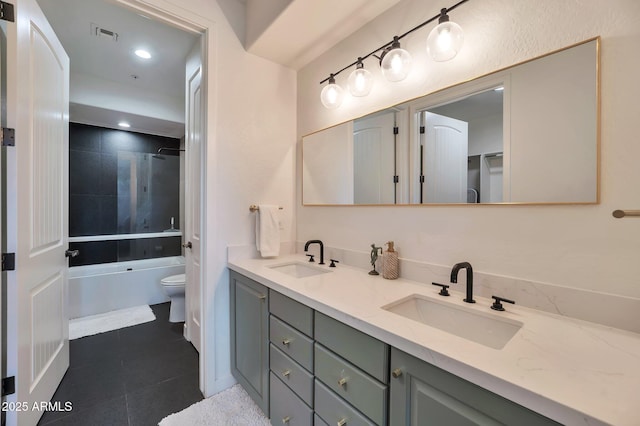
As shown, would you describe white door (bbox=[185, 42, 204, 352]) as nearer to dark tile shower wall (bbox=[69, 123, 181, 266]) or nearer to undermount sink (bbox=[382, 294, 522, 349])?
undermount sink (bbox=[382, 294, 522, 349])

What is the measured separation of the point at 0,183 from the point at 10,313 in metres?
0.60

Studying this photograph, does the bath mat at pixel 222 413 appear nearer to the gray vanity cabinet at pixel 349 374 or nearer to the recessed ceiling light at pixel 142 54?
the gray vanity cabinet at pixel 349 374

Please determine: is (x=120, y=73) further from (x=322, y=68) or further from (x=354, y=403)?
(x=354, y=403)

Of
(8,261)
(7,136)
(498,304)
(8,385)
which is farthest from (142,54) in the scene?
(498,304)

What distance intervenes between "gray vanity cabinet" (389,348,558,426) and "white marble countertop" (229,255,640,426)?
31 mm

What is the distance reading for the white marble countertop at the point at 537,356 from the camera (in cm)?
52

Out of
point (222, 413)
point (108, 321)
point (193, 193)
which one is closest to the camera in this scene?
point (222, 413)

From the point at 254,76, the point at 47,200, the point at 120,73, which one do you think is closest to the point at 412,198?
the point at 254,76

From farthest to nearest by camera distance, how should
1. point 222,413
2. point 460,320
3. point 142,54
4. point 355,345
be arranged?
point 142,54 → point 222,413 → point 460,320 → point 355,345

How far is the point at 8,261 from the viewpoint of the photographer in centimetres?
122

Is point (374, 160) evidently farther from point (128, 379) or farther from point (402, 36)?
point (128, 379)

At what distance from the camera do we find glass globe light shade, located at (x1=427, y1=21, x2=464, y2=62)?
1140mm

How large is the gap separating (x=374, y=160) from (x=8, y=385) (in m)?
2.15

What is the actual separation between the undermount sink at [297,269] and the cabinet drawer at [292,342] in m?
0.45
